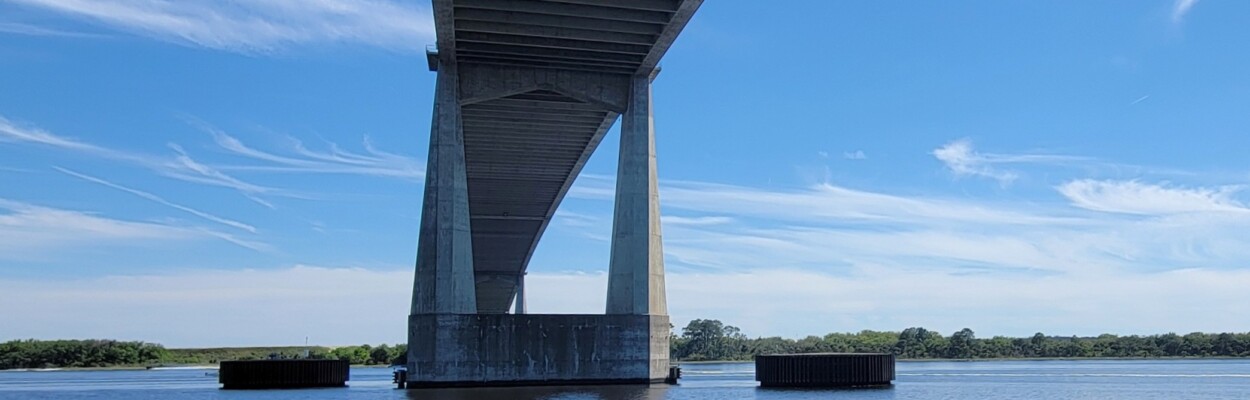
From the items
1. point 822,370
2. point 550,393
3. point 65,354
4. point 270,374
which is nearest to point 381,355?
point 65,354

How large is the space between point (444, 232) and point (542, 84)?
22.3 ft

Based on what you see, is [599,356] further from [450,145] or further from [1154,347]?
[1154,347]

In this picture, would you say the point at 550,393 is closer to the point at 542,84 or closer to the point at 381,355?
the point at 542,84

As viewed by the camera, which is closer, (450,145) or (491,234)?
(450,145)

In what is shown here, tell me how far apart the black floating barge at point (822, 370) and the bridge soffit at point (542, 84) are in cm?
1255

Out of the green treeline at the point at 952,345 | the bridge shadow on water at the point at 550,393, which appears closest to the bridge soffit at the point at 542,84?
the bridge shadow on water at the point at 550,393

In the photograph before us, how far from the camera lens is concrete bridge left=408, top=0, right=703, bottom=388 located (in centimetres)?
3678

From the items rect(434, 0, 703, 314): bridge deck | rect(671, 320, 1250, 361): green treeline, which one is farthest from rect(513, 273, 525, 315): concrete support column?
rect(671, 320, 1250, 361): green treeline

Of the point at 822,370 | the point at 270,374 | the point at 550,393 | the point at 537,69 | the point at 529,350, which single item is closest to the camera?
the point at 550,393

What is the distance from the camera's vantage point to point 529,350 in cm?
3744

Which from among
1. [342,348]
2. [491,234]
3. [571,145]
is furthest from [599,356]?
[342,348]

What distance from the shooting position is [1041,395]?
4103cm

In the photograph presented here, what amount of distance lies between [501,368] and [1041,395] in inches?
716

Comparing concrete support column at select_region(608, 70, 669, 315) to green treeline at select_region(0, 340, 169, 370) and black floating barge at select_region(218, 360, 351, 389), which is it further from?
green treeline at select_region(0, 340, 169, 370)
